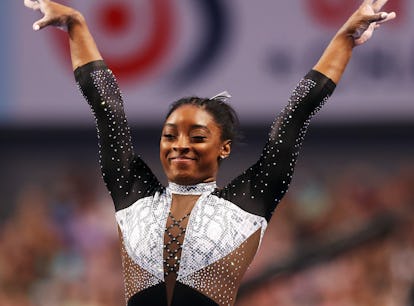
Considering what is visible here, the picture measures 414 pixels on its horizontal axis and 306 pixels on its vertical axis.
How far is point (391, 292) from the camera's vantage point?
7.26 m

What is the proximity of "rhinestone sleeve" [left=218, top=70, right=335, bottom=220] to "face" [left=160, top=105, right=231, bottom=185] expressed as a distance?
168mm

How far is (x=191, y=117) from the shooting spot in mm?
3535

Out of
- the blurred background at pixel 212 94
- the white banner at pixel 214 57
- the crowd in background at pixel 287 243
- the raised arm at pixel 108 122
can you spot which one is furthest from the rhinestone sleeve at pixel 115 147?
the white banner at pixel 214 57

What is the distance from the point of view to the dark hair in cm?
361

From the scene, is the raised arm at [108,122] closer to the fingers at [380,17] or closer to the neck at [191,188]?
the neck at [191,188]

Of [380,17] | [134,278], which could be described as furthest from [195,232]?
[380,17]

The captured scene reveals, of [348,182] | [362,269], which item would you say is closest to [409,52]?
[348,182]

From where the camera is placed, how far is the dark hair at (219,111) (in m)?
3.61

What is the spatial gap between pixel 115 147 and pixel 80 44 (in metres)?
0.43

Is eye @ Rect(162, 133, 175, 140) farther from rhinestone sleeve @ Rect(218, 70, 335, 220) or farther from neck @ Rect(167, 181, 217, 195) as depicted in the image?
rhinestone sleeve @ Rect(218, 70, 335, 220)

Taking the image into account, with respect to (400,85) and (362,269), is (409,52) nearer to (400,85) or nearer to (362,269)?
(400,85)

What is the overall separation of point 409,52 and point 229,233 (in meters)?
5.15

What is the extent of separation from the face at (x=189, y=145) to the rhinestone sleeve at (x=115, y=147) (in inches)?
6.2

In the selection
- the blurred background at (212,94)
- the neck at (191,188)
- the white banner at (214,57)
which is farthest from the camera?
the white banner at (214,57)
